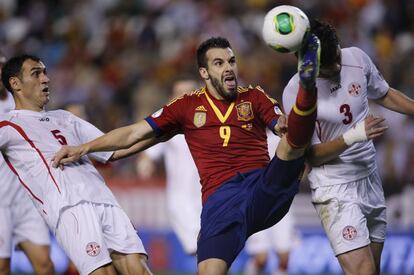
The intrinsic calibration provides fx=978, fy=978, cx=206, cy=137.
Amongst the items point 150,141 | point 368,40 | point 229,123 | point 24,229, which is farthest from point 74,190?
point 368,40

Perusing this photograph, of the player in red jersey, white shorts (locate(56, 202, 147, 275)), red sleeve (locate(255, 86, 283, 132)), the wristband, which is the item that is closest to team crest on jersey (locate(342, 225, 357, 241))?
the player in red jersey

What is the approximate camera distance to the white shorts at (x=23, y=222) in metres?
9.58

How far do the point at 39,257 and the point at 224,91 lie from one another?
2934 mm

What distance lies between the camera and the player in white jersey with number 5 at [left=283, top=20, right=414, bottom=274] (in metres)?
7.67

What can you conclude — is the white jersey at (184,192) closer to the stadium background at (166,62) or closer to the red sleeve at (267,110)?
the stadium background at (166,62)

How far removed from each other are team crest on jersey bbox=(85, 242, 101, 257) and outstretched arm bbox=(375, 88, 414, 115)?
8.77 ft

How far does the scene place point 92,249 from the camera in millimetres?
7809

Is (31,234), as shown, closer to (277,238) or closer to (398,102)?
(277,238)

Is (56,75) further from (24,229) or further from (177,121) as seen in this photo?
(177,121)

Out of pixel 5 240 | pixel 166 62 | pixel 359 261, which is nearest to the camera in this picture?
pixel 359 261

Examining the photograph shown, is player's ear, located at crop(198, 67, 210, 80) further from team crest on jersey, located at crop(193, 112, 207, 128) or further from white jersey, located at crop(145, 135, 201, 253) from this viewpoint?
white jersey, located at crop(145, 135, 201, 253)

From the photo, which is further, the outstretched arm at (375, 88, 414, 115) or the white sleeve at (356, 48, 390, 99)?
the outstretched arm at (375, 88, 414, 115)

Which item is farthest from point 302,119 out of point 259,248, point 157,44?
point 157,44

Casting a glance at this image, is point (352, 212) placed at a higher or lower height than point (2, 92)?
lower
